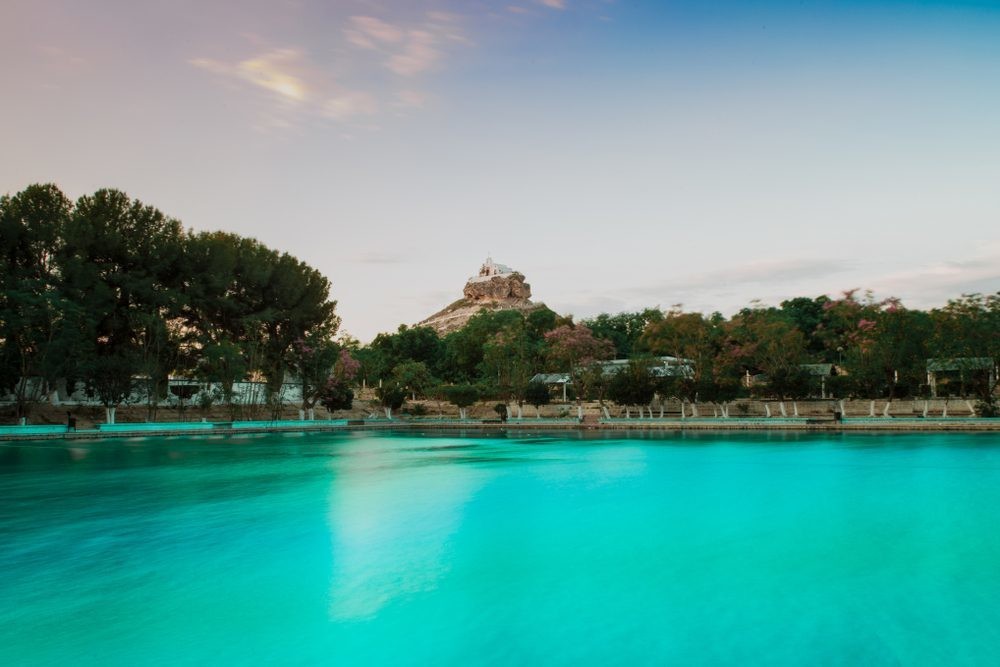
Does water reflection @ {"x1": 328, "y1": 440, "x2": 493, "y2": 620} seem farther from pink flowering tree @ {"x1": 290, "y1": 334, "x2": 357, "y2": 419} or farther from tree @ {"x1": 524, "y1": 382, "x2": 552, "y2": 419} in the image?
pink flowering tree @ {"x1": 290, "y1": 334, "x2": 357, "y2": 419}

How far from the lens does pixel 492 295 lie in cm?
8688

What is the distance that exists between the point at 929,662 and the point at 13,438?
28.5 metres

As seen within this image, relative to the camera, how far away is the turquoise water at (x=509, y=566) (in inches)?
255

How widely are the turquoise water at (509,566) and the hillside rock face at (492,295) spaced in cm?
6836

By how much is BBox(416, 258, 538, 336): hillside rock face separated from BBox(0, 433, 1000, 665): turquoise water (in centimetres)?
6836

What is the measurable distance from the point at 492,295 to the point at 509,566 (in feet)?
257

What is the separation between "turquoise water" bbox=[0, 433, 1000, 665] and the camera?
6465 millimetres

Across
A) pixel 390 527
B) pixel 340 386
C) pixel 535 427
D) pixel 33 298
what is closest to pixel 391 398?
pixel 340 386

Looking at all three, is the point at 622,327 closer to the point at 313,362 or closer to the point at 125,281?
the point at 313,362

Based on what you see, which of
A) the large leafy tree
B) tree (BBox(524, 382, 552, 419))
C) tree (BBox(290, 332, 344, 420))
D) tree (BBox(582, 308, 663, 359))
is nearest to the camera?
the large leafy tree

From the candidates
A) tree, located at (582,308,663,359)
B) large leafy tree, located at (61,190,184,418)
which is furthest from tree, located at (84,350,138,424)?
tree, located at (582,308,663,359)

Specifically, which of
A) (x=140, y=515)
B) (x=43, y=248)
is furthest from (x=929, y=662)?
(x=43, y=248)

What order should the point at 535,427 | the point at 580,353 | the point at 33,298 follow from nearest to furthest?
the point at 33,298 < the point at 535,427 < the point at 580,353

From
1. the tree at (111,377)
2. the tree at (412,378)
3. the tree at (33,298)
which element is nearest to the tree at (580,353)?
the tree at (412,378)
